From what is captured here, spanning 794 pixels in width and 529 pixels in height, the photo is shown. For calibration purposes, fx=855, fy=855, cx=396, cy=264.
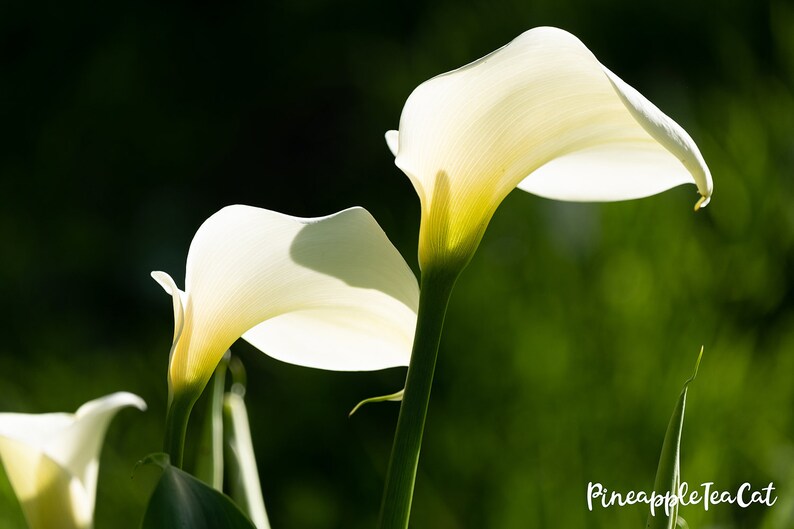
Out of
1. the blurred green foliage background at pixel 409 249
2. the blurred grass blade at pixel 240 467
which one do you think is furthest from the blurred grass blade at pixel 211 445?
the blurred green foliage background at pixel 409 249

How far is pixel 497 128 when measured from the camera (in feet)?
0.52

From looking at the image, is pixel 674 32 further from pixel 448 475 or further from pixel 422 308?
pixel 422 308

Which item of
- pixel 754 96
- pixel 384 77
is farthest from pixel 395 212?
pixel 754 96

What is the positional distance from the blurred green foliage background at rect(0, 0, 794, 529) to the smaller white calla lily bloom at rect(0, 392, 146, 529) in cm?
17

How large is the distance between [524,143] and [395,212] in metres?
0.63

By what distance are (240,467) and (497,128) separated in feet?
0.34

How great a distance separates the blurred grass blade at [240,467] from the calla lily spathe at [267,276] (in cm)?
4

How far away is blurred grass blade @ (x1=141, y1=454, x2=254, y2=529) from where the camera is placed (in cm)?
14

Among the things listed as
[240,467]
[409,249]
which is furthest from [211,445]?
[409,249]

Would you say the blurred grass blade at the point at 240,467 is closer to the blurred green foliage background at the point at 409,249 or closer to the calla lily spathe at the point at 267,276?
the calla lily spathe at the point at 267,276

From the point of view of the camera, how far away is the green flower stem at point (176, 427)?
0.16 m

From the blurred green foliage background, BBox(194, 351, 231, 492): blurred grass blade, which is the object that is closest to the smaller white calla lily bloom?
BBox(194, 351, 231, 492): blurred grass blade

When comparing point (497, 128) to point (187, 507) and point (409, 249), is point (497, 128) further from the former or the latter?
point (409, 249)

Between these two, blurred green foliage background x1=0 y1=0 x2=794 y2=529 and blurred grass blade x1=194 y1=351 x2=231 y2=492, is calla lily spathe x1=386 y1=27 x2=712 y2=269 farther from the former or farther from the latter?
blurred green foliage background x1=0 y1=0 x2=794 y2=529
